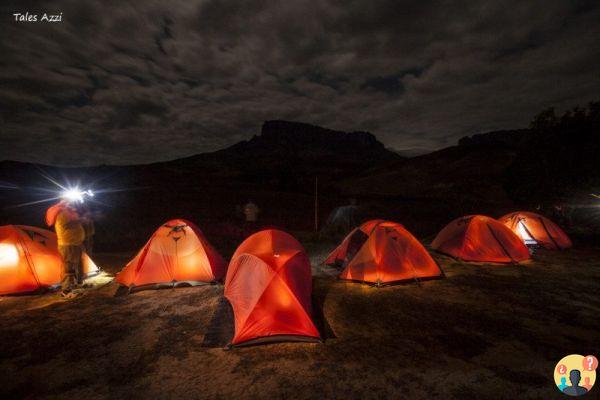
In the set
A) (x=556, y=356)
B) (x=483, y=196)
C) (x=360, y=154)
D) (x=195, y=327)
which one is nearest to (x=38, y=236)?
(x=195, y=327)

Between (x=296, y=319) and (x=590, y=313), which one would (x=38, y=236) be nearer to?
(x=296, y=319)

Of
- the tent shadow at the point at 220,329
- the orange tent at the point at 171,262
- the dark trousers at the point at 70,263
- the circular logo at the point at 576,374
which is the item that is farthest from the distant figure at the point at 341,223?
the circular logo at the point at 576,374

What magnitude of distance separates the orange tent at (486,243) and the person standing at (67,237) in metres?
13.0

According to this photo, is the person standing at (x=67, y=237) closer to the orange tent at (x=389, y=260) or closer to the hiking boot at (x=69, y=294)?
the hiking boot at (x=69, y=294)

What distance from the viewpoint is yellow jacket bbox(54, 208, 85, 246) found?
8055 mm

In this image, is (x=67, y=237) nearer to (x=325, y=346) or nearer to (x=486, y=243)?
(x=325, y=346)

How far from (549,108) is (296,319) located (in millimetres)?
20992

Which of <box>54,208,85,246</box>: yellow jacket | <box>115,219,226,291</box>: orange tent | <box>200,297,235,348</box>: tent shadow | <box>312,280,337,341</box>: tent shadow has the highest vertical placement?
<box>54,208,85,246</box>: yellow jacket

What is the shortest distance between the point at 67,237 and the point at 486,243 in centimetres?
1396

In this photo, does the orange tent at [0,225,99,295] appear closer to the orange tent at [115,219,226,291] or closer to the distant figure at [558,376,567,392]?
the orange tent at [115,219,226,291]

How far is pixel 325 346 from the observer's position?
18.1 ft

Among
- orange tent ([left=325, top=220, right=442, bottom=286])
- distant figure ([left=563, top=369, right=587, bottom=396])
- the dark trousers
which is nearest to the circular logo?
distant figure ([left=563, top=369, right=587, bottom=396])

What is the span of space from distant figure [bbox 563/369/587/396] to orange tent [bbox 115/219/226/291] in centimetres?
791

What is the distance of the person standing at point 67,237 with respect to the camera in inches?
316
